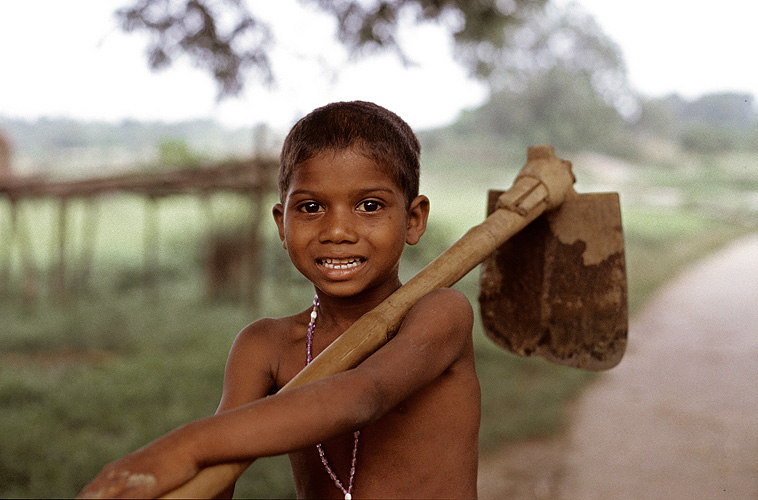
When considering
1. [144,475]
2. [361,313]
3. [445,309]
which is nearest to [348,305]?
[361,313]

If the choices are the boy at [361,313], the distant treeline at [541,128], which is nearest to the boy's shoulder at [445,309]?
the boy at [361,313]

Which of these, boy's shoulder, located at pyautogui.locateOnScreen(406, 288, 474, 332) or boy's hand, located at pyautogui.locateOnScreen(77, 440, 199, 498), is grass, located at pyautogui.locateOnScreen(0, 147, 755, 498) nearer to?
boy's shoulder, located at pyautogui.locateOnScreen(406, 288, 474, 332)

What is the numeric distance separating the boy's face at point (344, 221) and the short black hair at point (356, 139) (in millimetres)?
21

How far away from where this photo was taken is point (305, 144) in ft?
4.62

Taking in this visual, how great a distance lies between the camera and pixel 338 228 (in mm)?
1353

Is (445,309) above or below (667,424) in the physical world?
above

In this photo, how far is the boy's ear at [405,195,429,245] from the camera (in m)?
1.52

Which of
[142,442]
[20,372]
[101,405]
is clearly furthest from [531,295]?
[20,372]

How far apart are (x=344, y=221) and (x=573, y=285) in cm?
78

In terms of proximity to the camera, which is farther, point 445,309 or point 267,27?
point 267,27

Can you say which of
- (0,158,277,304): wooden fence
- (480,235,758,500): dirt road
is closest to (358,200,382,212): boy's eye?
(480,235,758,500): dirt road

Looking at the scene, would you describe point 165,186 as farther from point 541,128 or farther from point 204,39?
point 541,128

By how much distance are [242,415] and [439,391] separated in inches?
19.5

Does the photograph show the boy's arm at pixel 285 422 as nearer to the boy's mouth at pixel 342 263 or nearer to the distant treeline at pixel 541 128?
the boy's mouth at pixel 342 263
